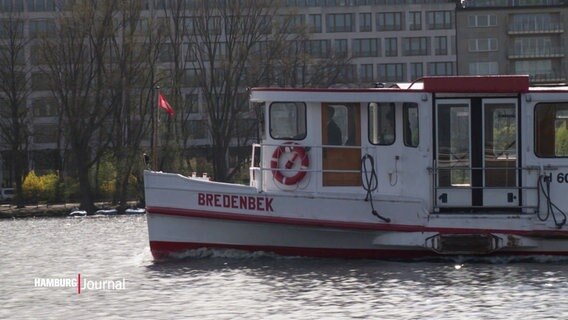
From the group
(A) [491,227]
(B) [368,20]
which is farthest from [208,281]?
(B) [368,20]

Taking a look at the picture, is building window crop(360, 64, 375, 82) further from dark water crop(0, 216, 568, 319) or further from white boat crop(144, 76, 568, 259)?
white boat crop(144, 76, 568, 259)

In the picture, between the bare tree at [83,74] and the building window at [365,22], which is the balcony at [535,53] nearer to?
the building window at [365,22]

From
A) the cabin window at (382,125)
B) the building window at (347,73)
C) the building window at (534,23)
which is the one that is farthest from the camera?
the building window at (534,23)

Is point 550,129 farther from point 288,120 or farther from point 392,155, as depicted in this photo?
point 288,120

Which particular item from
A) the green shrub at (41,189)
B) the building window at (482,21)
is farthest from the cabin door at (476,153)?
the building window at (482,21)

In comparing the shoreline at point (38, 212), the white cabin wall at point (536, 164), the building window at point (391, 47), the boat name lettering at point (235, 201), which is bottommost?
the shoreline at point (38, 212)

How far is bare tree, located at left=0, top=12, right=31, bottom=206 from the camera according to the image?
2569 inches

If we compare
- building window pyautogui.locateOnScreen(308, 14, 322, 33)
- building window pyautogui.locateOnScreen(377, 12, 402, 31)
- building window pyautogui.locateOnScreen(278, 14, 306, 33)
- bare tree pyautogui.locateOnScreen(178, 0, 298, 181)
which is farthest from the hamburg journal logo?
building window pyautogui.locateOnScreen(377, 12, 402, 31)

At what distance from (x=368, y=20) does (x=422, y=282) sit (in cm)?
7558

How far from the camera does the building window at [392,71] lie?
307ft

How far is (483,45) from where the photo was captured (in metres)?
93.7

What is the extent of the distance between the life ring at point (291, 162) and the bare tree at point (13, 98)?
44620 millimetres

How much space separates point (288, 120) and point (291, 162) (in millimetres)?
869

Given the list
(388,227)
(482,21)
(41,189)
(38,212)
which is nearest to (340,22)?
(482,21)
